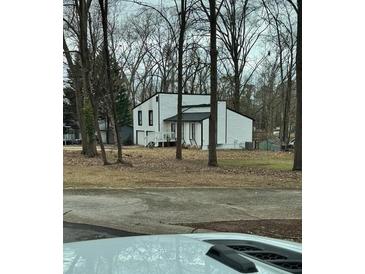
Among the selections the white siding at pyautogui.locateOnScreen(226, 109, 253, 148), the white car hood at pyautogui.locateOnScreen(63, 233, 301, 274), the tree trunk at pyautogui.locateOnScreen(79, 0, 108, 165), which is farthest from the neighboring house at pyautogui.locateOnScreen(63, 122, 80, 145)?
the white siding at pyautogui.locateOnScreen(226, 109, 253, 148)

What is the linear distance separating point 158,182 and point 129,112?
1691 centimetres

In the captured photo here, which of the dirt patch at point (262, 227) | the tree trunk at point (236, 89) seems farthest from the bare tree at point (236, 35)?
the dirt patch at point (262, 227)

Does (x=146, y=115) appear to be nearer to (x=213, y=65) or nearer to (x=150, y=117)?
(x=150, y=117)

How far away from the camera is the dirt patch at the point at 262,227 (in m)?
4.04

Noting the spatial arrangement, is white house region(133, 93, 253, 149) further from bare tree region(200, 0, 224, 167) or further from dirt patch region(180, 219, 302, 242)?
dirt patch region(180, 219, 302, 242)

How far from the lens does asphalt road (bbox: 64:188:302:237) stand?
A: 451cm

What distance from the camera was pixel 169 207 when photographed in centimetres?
552

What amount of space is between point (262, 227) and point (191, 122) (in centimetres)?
1941

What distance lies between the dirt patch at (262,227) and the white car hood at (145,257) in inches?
104

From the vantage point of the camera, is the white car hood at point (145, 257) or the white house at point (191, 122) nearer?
the white car hood at point (145, 257)

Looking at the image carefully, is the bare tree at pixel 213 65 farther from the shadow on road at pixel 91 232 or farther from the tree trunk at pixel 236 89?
the shadow on road at pixel 91 232
